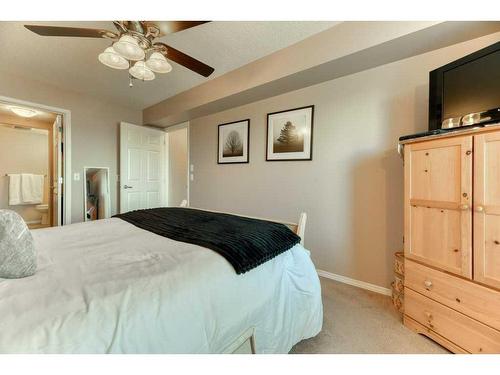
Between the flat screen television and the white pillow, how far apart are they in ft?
7.93

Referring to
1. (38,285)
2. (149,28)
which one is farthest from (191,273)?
(149,28)

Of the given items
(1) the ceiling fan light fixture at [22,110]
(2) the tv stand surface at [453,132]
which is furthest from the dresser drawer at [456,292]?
(1) the ceiling fan light fixture at [22,110]

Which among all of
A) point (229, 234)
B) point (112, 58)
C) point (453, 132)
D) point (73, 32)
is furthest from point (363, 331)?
point (73, 32)

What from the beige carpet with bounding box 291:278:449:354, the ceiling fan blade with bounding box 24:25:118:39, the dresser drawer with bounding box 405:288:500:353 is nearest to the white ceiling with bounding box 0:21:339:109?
the ceiling fan blade with bounding box 24:25:118:39

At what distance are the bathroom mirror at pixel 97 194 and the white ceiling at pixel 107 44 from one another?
1246mm

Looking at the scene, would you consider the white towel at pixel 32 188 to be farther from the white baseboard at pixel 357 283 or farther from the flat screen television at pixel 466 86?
the flat screen television at pixel 466 86

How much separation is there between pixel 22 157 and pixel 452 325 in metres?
6.92

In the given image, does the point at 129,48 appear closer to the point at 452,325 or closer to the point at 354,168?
the point at 354,168

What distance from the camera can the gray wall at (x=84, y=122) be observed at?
111 inches

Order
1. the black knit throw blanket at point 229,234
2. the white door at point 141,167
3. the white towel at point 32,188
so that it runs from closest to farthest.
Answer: the black knit throw blanket at point 229,234 → the white door at point 141,167 → the white towel at point 32,188

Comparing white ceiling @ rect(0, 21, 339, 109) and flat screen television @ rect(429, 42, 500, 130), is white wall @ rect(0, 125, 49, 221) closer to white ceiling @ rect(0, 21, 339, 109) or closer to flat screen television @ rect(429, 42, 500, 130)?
white ceiling @ rect(0, 21, 339, 109)

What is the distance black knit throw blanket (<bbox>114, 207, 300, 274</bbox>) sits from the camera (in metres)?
1.08

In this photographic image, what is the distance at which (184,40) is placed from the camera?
208cm
